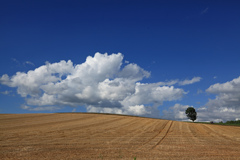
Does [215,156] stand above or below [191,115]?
below

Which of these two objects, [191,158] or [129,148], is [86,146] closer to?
[129,148]

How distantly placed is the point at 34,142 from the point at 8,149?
2.58 m

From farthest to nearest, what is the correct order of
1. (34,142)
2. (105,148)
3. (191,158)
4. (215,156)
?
(34,142) → (105,148) → (215,156) → (191,158)

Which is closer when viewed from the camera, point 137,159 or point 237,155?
point 137,159

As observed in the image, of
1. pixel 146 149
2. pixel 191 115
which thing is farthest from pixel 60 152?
pixel 191 115

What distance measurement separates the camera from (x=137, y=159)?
40.0ft

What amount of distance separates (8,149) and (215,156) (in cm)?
1420

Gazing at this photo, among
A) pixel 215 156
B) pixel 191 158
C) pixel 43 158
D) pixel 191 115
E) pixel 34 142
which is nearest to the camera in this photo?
pixel 43 158

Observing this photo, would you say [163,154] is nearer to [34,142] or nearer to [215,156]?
[215,156]

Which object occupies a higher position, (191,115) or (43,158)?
(191,115)

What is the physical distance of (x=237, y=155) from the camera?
14.3 metres

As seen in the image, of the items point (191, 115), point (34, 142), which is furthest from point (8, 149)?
point (191, 115)

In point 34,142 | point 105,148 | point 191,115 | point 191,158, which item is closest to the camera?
point 191,158

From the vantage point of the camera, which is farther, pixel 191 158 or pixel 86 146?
pixel 86 146
